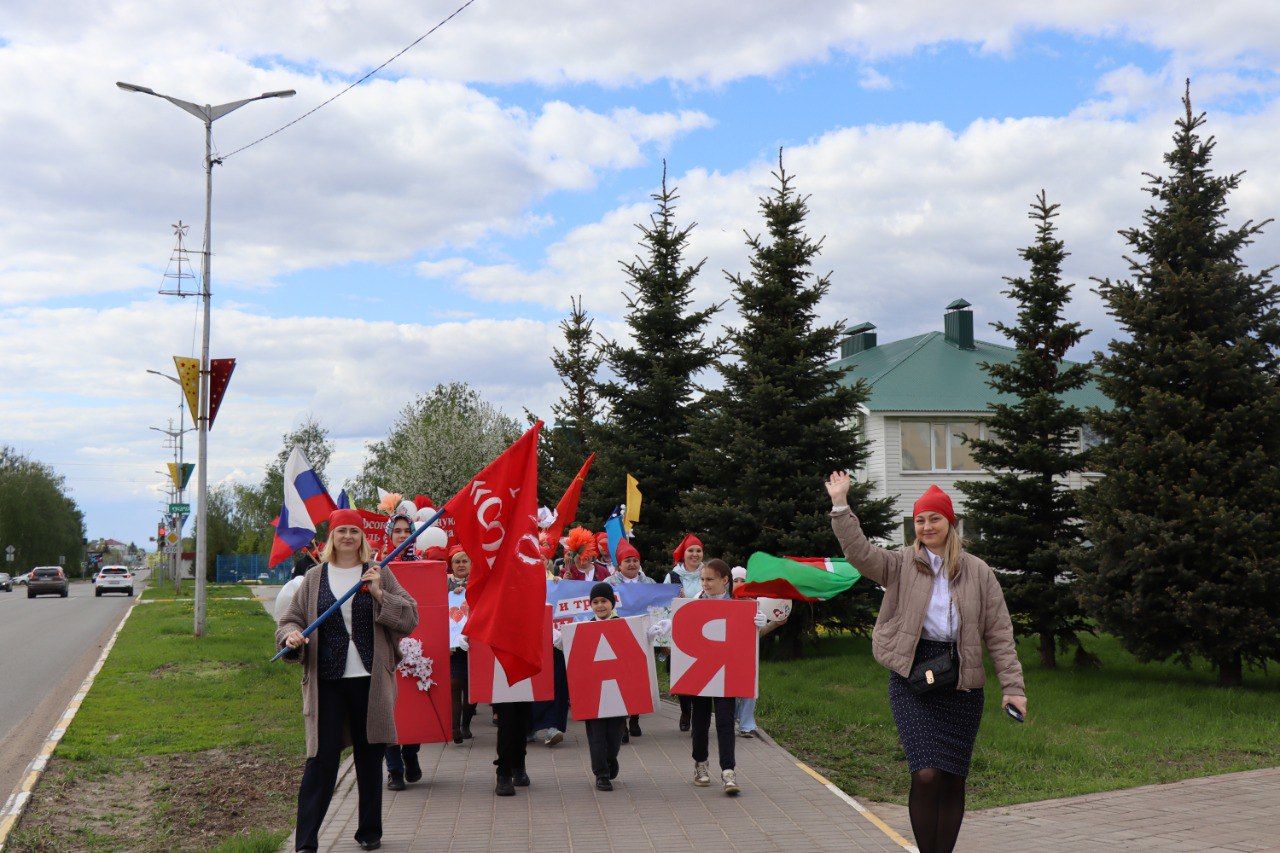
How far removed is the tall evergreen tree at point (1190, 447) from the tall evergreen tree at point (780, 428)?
4.55 meters

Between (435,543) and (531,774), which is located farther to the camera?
(435,543)

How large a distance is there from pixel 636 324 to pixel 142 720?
516 inches

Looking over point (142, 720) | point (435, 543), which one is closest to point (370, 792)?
point (435, 543)

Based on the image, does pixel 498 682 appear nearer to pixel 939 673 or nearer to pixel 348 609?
pixel 348 609

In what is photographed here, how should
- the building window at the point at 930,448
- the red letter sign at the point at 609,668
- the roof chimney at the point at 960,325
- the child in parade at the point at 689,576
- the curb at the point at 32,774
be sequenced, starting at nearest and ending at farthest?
the curb at the point at 32,774 → the red letter sign at the point at 609,668 → the child in parade at the point at 689,576 → the building window at the point at 930,448 → the roof chimney at the point at 960,325

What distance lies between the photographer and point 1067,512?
1664 cm

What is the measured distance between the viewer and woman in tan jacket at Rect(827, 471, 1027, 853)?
583cm

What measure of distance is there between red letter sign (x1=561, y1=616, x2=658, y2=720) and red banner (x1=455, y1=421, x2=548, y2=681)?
0.91 meters

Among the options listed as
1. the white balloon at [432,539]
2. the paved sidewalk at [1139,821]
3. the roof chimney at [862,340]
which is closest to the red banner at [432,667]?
the white balloon at [432,539]

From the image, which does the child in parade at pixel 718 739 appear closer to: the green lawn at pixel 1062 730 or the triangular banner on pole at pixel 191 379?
the green lawn at pixel 1062 730

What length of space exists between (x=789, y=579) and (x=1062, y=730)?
3.25m

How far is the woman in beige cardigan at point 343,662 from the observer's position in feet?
22.0

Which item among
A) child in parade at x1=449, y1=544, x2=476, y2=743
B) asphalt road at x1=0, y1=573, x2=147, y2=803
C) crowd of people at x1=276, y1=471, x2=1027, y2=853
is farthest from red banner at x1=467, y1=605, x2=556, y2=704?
asphalt road at x1=0, y1=573, x2=147, y2=803

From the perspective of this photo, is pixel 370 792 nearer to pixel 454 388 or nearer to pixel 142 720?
pixel 142 720
